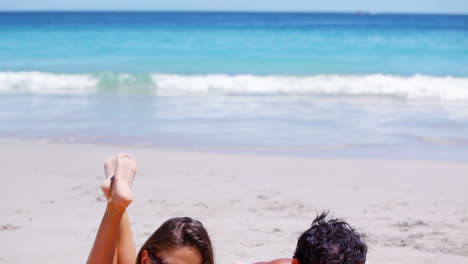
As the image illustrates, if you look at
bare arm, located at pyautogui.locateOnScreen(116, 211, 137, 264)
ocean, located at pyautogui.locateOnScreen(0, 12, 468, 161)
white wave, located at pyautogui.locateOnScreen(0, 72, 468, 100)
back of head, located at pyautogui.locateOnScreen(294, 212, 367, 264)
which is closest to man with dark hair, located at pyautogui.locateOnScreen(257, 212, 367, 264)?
back of head, located at pyautogui.locateOnScreen(294, 212, 367, 264)

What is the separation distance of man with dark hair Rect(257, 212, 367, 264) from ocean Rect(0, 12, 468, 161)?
469cm

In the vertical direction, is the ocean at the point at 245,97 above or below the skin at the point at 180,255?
above

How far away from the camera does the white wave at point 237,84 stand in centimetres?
1315

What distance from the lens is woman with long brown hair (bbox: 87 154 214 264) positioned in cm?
212

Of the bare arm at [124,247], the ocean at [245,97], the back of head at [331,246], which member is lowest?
the bare arm at [124,247]

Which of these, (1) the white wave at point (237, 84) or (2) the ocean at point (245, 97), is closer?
(2) the ocean at point (245, 97)

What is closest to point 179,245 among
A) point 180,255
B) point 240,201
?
point 180,255

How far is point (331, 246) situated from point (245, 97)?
10322 millimetres

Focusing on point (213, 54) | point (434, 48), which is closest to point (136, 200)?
point (213, 54)

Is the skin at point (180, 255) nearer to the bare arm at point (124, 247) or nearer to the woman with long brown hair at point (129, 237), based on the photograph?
the woman with long brown hair at point (129, 237)

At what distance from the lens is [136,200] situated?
191 inches

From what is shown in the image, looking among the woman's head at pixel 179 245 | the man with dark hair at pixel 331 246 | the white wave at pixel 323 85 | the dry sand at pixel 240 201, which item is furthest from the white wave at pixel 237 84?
the man with dark hair at pixel 331 246

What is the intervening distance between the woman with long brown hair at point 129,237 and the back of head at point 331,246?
16.0 inches

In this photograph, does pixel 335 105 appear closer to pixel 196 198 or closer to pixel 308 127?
pixel 308 127
